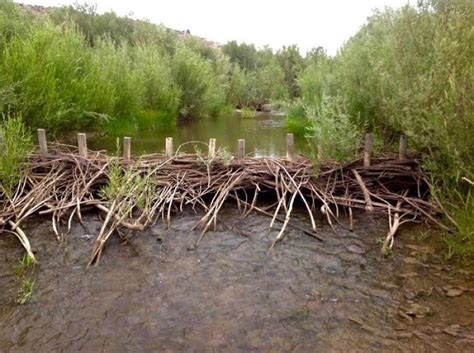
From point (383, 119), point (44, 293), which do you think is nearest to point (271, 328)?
point (44, 293)

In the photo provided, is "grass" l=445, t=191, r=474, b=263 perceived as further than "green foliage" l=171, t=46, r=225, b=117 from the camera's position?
No

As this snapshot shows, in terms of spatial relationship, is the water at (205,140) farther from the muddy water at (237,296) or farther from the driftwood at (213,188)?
the muddy water at (237,296)

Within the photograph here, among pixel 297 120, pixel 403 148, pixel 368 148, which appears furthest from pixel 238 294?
pixel 297 120

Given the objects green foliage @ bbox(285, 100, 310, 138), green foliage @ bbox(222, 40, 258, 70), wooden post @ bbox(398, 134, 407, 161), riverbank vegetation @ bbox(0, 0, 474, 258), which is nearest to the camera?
riverbank vegetation @ bbox(0, 0, 474, 258)

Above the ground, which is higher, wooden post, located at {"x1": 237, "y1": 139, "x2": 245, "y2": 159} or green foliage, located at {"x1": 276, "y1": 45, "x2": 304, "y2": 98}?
green foliage, located at {"x1": 276, "y1": 45, "x2": 304, "y2": 98}

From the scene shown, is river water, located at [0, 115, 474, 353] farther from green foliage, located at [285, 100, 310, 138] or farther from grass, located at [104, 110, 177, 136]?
green foliage, located at [285, 100, 310, 138]

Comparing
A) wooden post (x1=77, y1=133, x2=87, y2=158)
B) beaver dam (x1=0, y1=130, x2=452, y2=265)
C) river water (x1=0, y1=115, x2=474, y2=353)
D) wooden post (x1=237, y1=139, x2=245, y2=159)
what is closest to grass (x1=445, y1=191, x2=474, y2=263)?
river water (x1=0, y1=115, x2=474, y2=353)

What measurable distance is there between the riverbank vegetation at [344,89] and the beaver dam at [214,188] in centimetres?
53

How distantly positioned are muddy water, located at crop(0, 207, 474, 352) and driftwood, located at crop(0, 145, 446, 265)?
1.60 feet

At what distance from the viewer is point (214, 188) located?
7445mm

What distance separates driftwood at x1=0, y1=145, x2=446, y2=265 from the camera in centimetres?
652

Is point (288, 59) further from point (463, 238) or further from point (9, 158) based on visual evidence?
point (463, 238)

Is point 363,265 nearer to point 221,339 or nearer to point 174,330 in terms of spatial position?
point 221,339

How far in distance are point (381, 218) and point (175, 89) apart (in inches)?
684
